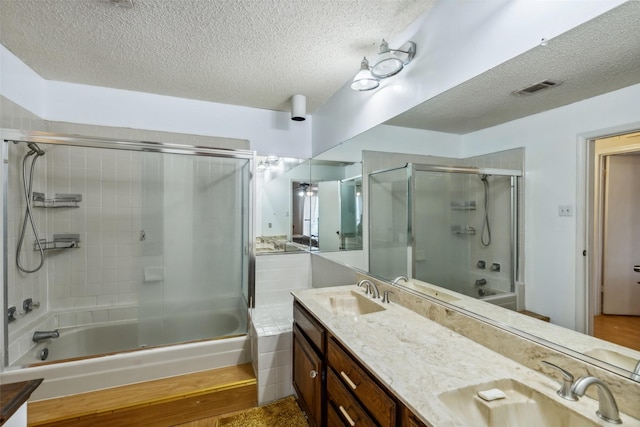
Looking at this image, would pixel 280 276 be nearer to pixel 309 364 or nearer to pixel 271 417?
pixel 271 417

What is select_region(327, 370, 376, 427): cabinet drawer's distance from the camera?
1.10 meters

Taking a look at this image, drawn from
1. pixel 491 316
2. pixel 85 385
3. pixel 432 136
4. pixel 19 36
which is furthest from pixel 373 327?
pixel 19 36

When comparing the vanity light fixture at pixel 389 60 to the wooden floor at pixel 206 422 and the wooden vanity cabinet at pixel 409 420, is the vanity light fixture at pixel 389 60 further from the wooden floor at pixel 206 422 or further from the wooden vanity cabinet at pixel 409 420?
the wooden floor at pixel 206 422

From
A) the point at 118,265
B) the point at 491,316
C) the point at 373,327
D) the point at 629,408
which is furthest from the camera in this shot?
the point at 118,265

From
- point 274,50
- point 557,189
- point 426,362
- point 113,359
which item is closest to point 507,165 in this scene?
point 557,189

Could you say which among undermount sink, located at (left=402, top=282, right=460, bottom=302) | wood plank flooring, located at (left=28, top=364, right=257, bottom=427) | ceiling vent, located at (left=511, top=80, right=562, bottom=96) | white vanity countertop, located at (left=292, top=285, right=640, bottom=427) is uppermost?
ceiling vent, located at (left=511, top=80, right=562, bottom=96)

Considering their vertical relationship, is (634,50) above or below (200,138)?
below

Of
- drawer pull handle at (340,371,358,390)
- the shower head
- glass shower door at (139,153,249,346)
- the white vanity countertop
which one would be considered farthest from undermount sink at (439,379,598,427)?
the shower head

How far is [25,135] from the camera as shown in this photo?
198cm

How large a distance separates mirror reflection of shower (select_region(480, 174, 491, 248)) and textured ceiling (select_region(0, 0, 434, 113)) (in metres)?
1.00

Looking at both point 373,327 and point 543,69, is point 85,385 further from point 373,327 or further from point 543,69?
point 543,69

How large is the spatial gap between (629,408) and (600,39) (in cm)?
109

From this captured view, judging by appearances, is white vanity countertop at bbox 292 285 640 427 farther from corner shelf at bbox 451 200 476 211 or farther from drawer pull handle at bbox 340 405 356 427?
→ corner shelf at bbox 451 200 476 211

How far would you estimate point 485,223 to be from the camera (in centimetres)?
134
